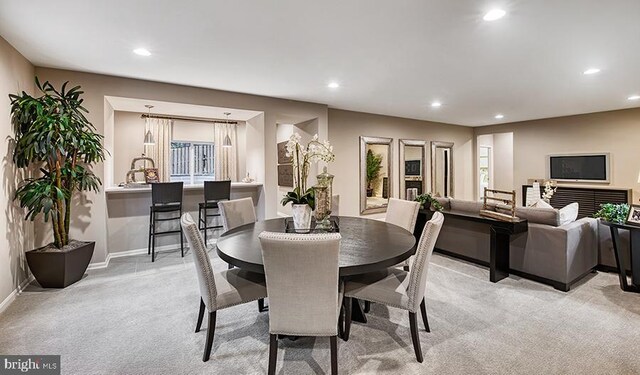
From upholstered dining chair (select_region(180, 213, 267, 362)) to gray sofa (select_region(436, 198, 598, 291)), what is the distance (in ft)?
9.90

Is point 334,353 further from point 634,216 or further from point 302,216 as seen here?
point 634,216

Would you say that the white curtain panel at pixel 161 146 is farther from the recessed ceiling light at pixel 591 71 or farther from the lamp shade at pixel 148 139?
the recessed ceiling light at pixel 591 71

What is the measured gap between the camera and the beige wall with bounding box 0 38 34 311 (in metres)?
2.78

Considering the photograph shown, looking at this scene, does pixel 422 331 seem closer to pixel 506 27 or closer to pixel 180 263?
pixel 506 27

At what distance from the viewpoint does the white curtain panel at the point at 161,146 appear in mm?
5445


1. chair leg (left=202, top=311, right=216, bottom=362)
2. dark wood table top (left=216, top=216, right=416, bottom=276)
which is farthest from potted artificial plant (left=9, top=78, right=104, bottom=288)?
chair leg (left=202, top=311, right=216, bottom=362)

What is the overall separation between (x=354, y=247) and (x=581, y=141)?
7430 millimetres

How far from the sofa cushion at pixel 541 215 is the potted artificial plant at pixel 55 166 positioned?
5013 millimetres

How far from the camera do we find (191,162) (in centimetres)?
613

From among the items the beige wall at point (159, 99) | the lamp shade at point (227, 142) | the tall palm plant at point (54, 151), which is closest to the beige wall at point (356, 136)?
the beige wall at point (159, 99)

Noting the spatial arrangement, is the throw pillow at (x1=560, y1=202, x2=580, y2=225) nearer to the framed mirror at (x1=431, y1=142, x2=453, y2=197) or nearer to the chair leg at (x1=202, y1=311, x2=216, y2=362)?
the chair leg at (x1=202, y1=311, x2=216, y2=362)

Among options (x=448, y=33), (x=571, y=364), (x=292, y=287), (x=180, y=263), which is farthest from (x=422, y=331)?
(x=180, y=263)

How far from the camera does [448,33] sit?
2730 mm

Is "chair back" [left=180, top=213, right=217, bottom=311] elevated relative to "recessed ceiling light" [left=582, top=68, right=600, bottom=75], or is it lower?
lower
